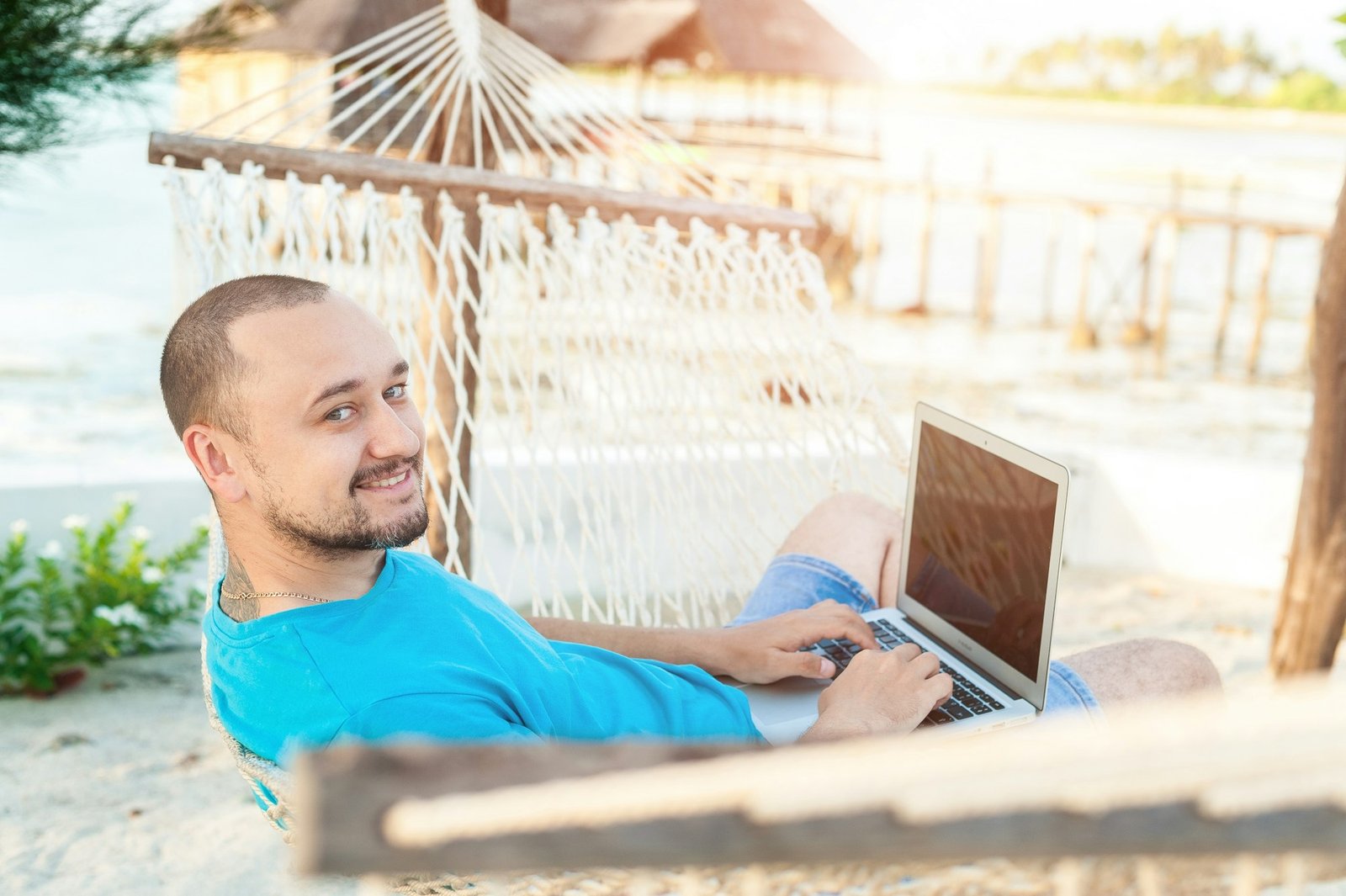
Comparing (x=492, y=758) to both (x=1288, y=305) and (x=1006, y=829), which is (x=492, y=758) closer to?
(x=1006, y=829)

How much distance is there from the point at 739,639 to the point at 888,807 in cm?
95

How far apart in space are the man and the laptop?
0.11 meters

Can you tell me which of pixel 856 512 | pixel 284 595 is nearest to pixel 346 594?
pixel 284 595

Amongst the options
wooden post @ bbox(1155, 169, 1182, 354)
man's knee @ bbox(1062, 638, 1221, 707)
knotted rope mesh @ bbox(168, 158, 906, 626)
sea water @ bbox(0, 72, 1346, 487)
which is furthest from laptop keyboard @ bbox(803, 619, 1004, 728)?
wooden post @ bbox(1155, 169, 1182, 354)

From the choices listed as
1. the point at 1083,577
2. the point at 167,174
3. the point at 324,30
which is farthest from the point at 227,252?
the point at 324,30

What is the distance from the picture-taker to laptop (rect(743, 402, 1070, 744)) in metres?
1.29

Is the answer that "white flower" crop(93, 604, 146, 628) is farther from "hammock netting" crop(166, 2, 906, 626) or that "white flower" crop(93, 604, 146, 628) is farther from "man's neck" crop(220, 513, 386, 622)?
"man's neck" crop(220, 513, 386, 622)

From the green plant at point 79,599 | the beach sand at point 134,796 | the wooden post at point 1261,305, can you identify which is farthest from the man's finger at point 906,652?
the wooden post at point 1261,305

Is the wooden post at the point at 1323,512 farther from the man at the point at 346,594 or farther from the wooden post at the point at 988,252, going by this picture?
the wooden post at the point at 988,252

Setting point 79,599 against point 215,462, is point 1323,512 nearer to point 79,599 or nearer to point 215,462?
point 215,462

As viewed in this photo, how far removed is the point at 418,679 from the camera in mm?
1036

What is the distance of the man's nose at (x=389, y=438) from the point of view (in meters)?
1.15

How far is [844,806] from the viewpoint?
52cm

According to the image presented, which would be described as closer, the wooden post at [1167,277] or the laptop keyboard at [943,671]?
the laptop keyboard at [943,671]
